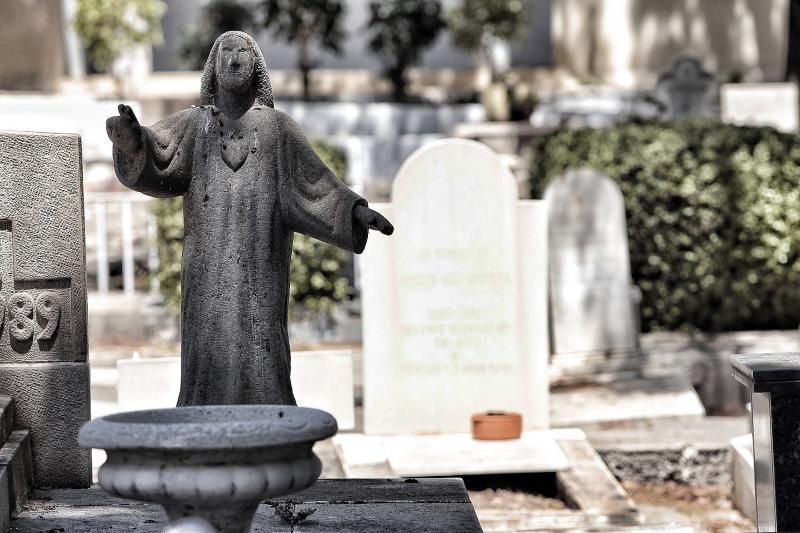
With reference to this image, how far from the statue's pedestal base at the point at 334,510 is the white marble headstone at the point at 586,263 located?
526 cm

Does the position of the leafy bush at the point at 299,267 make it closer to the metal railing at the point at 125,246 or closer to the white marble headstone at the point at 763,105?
the metal railing at the point at 125,246

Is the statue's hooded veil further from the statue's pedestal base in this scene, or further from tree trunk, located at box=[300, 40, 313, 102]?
tree trunk, located at box=[300, 40, 313, 102]

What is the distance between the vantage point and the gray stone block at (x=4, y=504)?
5.47 m

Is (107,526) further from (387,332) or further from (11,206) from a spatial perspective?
(387,332)

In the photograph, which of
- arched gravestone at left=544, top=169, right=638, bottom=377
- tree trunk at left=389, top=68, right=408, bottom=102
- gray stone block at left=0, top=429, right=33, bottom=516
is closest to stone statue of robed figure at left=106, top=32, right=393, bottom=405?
gray stone block at left=0, top=429, right=33, bottom=516

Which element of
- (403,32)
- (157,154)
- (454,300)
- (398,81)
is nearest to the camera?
(157,154)

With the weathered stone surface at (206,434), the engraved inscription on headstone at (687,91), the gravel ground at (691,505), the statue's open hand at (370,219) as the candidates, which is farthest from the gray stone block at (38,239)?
the engraved inscription on headstone at (687,91)

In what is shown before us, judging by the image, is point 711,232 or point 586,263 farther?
point 711,232

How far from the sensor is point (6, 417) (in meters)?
6.21

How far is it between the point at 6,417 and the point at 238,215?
4.31 feet

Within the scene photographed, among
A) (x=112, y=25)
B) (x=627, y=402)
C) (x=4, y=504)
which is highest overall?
(x=112, y=25)

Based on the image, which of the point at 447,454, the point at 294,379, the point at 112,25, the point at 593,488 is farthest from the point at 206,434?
the point at 112,25

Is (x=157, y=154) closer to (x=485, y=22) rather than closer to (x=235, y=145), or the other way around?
(x=235, y=145)

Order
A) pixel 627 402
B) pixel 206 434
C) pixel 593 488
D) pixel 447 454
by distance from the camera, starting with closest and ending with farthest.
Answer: pixel 206 434 < pixel 593 488 < pixel 447 454 < pixel 627 402
